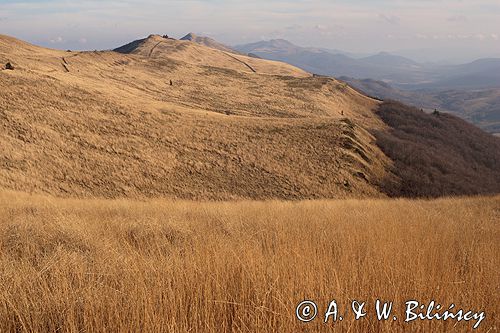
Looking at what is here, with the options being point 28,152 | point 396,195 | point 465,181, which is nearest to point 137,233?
point 28,152

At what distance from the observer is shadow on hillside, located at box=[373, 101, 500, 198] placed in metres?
34.8

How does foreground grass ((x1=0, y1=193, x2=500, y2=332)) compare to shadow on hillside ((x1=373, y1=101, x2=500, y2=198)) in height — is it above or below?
above

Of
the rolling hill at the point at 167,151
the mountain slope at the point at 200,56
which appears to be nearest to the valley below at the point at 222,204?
the rolling hill at the point at 167,151

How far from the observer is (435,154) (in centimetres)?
4906

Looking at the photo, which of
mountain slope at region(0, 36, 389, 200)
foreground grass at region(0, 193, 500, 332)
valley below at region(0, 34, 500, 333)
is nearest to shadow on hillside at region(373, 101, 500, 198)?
valley below at region(0, 34, 500, 333)

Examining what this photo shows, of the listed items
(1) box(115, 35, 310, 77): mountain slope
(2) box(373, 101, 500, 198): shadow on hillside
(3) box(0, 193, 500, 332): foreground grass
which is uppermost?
(1) box(115, 35, 310, 77): mountain slope

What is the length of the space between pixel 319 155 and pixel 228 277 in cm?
2944

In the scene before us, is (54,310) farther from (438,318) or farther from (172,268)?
(438,318)

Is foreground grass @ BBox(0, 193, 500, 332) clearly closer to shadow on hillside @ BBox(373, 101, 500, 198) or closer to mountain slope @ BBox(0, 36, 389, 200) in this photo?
mountain slope @ BBox(0, 36, 389, 200)

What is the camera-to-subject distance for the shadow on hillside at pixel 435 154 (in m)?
34.8

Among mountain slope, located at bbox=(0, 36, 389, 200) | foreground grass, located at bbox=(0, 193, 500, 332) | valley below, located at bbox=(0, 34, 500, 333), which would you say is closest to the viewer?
foreground grass, located at bbox=(0, 193, 500, 332)

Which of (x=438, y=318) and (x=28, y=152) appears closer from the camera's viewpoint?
(x=438, y=318)

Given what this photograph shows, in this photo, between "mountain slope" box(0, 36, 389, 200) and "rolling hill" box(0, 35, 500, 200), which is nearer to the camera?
"mountain slope" box(0, 36, 389, 200)

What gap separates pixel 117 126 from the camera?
31.6 m
